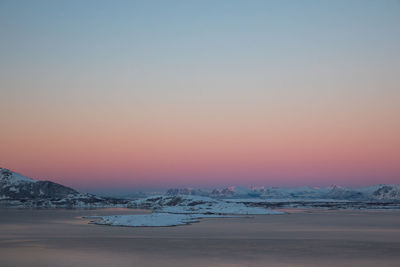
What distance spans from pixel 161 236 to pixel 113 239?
14.1ft

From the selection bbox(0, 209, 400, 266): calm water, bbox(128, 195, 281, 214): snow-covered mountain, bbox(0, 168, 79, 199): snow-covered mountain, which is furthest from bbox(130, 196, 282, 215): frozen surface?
bbox(0, 168, 79, 199): snow-covered mountain

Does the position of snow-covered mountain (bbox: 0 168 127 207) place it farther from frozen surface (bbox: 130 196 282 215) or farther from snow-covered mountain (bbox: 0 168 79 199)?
frozen surface (bbox: 130 196 282 215)

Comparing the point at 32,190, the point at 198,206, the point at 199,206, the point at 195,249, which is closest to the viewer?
the point at 195,249

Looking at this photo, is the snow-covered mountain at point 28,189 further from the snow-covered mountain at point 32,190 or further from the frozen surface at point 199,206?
the frozen surface at point 199,206

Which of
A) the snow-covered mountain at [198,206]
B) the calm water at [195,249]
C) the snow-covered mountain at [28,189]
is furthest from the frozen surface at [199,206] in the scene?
the snow-covered mountain at [28,189]

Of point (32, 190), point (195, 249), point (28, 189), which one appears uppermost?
point (28, 189)

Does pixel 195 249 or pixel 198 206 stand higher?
pixel 198 206

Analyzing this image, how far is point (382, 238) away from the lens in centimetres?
3778

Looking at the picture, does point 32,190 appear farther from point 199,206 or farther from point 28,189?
point 199,206

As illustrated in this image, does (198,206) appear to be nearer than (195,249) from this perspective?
No

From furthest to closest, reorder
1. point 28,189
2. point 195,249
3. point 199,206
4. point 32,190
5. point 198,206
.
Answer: point 28,189, point 32,190, point 198,206, point 199,206, point 195,249

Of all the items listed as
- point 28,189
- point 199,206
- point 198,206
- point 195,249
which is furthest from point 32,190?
point 195,249

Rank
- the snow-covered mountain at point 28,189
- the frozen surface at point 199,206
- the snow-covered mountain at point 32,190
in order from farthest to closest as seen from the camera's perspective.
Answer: the snow-covered mountain at point 28,189 → the snow-covered mountain at point 32,190 → the frozen surface at point 199,206

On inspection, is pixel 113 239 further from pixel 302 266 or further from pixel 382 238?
pixel 382 238
